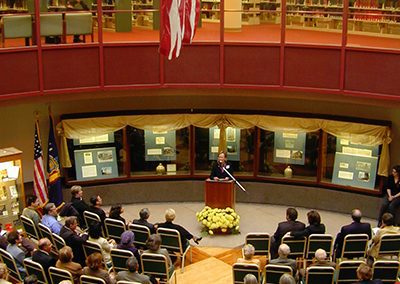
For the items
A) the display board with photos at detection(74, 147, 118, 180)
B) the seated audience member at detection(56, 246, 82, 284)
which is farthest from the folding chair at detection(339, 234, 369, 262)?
the display board with photos at detection(74, 147, 118, 180)

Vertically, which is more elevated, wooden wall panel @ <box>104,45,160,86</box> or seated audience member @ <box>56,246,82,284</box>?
wooden wall panel @ <box>104,45,160,86</box>

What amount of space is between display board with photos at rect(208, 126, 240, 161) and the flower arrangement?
2.73 m

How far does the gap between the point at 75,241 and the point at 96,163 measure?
547 centimetres

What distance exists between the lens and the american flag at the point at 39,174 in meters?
15.2

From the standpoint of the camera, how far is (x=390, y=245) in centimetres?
1201

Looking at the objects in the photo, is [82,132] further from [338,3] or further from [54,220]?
[338,3]

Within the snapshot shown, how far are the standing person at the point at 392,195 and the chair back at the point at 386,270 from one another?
3835mm

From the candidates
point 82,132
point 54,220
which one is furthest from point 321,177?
point 54,220

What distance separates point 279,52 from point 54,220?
6349 millimetres

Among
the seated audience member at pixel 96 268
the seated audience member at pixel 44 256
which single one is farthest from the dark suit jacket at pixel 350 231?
→ the seated audience member at pixel 44 256

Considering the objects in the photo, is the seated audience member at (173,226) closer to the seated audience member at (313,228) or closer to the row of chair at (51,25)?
the seated audience member at (313,228)

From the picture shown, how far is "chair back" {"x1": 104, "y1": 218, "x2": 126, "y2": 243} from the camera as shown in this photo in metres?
12.7

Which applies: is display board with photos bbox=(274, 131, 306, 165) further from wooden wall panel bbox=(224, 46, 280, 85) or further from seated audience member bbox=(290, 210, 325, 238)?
seated audience member bbox=(290, 210, 325, 238)

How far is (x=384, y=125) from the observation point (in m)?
15.7
